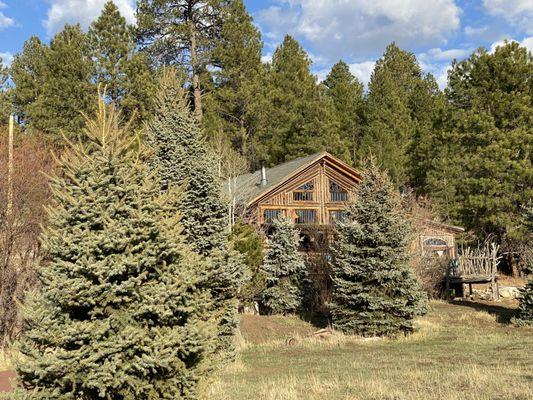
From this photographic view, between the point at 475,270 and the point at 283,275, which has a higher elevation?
the point at 283,275

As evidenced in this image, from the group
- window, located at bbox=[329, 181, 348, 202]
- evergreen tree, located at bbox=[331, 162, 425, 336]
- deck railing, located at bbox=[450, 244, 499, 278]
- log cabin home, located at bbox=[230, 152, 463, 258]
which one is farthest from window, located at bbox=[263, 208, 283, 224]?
evergreen tree, located at bbox=[331, 162, 425, 336]

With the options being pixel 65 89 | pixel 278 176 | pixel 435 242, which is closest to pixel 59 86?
pixel 65 89

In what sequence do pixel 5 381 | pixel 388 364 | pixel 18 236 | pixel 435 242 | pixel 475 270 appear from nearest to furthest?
pixel 5 381, pixel 388 364, pixel 18 236, pixel 475 270, pixel 435 242

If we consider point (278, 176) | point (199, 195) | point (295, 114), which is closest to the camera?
point (199, 195)

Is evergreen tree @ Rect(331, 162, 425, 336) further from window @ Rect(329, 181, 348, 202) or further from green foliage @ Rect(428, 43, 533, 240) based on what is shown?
green foliage @ Rect(428, 43, 533, 240)

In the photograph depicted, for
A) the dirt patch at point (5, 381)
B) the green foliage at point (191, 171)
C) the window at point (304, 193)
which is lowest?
the dirt patch at point (5, 381)

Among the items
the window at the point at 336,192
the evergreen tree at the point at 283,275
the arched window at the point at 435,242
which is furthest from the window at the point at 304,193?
the evergreen tree at the point at 283,275

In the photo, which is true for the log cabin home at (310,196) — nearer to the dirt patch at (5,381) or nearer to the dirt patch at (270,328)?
the dirt patch at (270,328)

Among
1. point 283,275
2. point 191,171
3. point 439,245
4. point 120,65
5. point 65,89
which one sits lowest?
point 283,275

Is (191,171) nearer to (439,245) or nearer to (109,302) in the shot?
(109,302)

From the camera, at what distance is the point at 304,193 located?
30.9 metres

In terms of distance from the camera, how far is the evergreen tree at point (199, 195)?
13188 mm

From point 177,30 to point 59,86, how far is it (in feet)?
25.9

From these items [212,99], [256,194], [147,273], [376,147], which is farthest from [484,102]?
[147,273]
